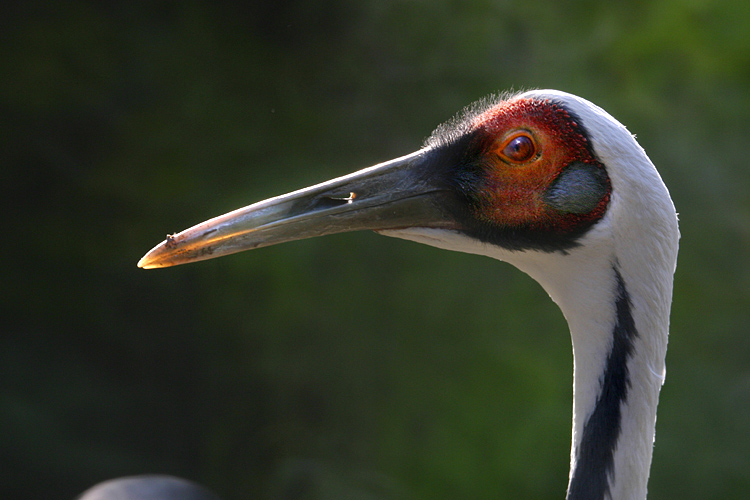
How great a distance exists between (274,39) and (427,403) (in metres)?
2.69

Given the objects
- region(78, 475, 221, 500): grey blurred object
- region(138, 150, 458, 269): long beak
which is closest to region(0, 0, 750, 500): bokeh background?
region(78, 475, 221, 500): grey blurred object

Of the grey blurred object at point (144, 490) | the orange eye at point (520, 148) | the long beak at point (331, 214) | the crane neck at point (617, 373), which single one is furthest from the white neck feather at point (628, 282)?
the grey blurred object at point (144, 490)

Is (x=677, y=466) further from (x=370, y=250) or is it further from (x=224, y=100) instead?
(x=224, y=100)

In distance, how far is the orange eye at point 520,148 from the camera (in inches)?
74.4

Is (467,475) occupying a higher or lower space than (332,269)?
lower

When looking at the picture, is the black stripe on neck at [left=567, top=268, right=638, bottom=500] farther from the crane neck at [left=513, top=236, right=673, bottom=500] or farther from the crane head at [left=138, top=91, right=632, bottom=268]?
the crane head at [left=138, top=91, right=632, bottom=268]

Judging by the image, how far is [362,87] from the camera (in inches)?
198

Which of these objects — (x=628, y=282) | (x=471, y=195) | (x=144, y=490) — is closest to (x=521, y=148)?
(x=471, y=195)

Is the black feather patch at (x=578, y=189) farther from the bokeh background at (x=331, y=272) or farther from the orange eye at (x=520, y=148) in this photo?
the bokeh background at (x=331, y=272)

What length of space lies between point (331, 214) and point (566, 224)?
24.1 inches

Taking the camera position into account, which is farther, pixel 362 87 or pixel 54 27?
pixel 362 87

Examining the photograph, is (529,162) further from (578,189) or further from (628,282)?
(628,282)

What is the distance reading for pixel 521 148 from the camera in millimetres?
1889

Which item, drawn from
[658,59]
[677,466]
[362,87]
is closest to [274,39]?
[362,87]
